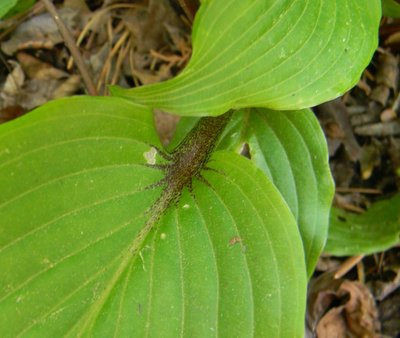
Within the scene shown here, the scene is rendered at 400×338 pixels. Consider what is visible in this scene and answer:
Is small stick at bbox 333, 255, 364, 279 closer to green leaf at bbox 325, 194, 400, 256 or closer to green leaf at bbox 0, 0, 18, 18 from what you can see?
green leaf at bbox 325, 194, 400, 256

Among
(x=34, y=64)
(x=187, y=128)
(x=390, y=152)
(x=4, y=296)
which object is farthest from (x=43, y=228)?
(x=390, y=152)

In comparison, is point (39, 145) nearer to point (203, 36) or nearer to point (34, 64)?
point (203, 36)

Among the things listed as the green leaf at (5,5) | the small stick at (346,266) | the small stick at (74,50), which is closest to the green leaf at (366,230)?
the small stick at (346,266)

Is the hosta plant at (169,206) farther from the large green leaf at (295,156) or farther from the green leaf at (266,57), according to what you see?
the large green leaf at (295,156)

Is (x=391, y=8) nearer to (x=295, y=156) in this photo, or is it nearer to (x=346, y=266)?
(x=295, y=156)

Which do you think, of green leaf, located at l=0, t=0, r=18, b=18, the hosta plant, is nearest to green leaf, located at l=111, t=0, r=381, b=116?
the hosta plant

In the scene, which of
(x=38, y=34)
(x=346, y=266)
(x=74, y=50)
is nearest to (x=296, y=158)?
(x=346, y=266)

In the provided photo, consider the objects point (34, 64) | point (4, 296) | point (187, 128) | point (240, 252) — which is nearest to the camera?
point (4, 296)
